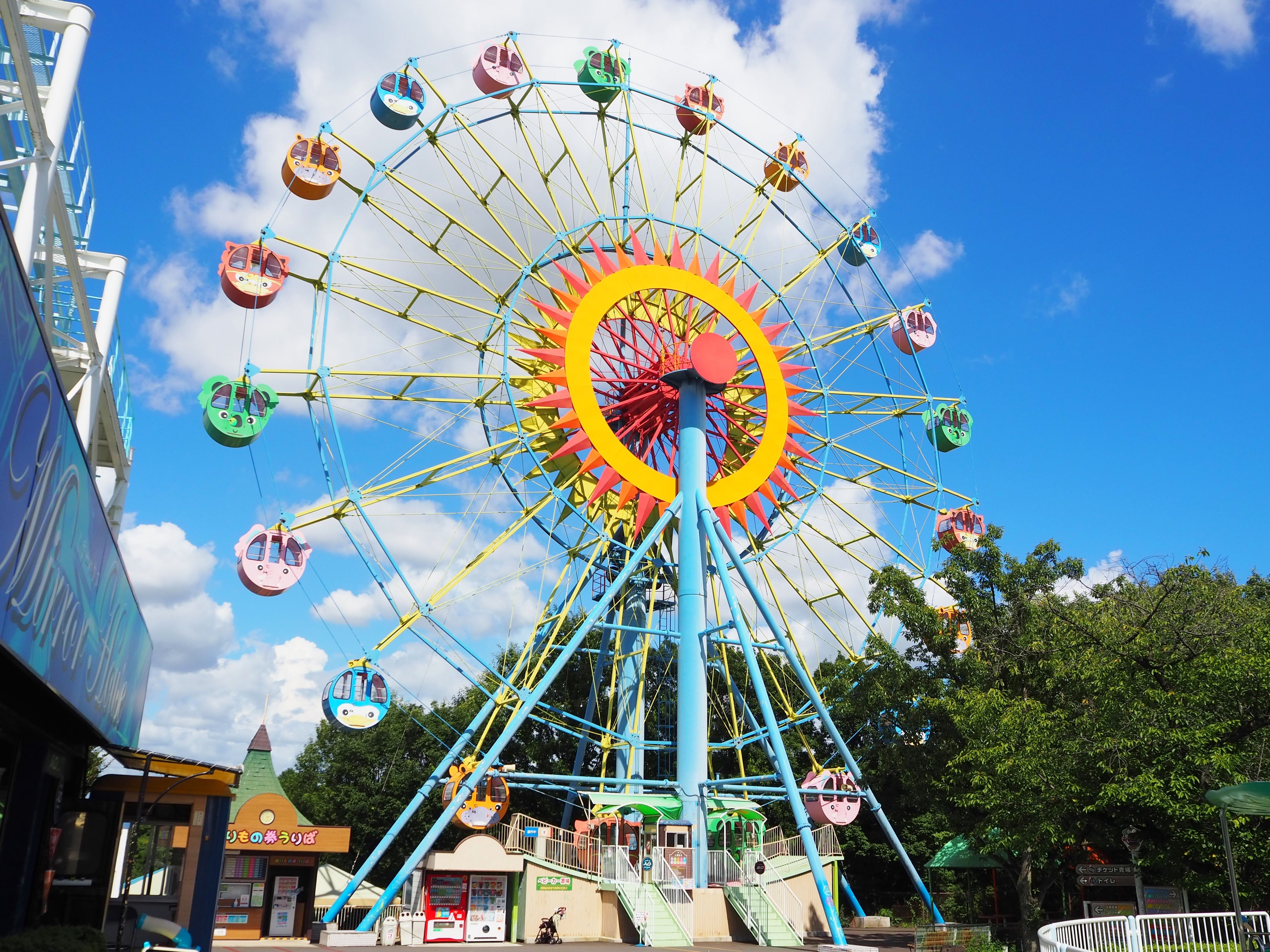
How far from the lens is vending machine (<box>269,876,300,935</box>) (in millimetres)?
23219

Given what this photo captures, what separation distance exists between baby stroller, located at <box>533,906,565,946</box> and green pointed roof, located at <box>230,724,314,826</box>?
8502 millimetres

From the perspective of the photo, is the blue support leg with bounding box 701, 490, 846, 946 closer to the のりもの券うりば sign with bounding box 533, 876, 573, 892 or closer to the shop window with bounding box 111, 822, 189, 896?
the のりもの券うりば sign with bounding box 533, 876, 573, 892

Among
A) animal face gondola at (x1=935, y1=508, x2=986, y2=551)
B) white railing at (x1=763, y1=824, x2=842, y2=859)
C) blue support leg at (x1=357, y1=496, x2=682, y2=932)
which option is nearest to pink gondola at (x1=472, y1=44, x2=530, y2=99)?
blue support leg at (x1=357, y1=496, x2=682, y2=932)

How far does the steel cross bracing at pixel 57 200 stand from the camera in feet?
24.6

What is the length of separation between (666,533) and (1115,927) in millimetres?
17584

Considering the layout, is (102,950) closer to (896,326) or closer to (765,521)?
(765,521)

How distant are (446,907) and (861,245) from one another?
834 inches

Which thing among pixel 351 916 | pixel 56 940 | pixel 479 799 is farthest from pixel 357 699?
pixel 56 940

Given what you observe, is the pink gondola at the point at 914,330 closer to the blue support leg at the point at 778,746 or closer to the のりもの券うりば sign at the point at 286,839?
the blue support leg at the point at 778,746

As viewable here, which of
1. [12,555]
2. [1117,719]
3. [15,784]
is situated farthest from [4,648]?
[1117,719]

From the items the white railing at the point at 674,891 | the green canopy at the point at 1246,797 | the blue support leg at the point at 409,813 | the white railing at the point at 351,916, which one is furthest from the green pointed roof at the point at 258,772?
the green canopy at the point at 1246,797

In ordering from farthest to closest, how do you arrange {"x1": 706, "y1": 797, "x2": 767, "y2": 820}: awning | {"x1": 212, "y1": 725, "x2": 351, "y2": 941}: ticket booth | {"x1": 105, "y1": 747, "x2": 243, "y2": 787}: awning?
{"x1": 706, "y1": 797, "x2": 767, "y2": 820}: awning → {"x1": 212, "y1": 725, "x2": 351, "y2": 941}: ticket booth → {"x1": 105, "y1": 747, "x2": 243, "y2": 787}: awning

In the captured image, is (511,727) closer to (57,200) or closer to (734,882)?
(734,882)

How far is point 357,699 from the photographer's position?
20.3 m
